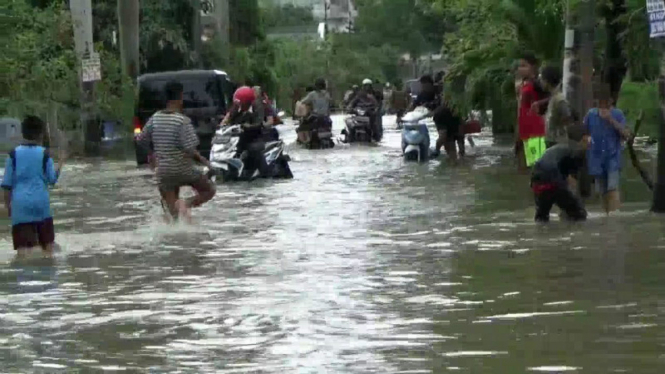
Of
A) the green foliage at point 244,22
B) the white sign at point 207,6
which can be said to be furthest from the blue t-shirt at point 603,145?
the green foliage at point 244,22

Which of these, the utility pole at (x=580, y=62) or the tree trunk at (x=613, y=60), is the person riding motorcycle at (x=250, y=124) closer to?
the tree trunk at (x=613, y=60)

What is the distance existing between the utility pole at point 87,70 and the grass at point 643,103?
55.2ft

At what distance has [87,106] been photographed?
37750mm

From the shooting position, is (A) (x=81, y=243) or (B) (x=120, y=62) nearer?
(A) (x=81, y=243)

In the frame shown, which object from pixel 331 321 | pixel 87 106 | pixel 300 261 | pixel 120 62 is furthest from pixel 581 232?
pixel 120 62

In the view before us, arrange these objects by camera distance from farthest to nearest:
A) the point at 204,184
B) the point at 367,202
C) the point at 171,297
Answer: the point at 367,202 → the point at 204,184 → the point at 171,297

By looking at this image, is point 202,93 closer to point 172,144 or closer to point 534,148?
point 534,148

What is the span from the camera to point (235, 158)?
25234 mm

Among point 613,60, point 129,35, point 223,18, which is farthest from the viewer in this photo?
point 223,18

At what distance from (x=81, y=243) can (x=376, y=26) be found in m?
93.9

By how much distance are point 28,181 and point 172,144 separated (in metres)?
3.09

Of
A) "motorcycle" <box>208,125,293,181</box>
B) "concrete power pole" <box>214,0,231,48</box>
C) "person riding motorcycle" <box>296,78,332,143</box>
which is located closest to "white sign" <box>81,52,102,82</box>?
"person riding motorcycle" <box>296,78,332,143</box>

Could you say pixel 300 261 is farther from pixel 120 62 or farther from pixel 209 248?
pixel 120 62

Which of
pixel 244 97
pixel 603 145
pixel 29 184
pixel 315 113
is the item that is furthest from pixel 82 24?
pixel 29 184
